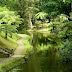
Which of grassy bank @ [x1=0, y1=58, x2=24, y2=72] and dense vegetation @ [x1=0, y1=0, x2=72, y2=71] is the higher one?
dense vegetation @ [x1=0, y1=0, x2=72, y2=71]

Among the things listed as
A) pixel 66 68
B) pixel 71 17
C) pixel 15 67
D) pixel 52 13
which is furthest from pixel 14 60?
pixel 71 17

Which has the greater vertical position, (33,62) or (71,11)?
(71,11)

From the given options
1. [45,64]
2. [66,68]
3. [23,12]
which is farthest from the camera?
[23,12]

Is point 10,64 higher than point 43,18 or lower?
lower

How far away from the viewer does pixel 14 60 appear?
25.7 metres

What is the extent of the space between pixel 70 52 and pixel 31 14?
70.3m

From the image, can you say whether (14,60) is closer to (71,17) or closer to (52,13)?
(52,13)

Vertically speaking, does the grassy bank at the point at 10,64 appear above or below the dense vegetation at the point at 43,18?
below

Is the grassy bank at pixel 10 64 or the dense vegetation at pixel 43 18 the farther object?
the grassy bank at pixel 10 64

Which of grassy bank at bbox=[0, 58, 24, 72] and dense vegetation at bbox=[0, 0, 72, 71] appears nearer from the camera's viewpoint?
dense vegetation at bbox=[0, 0, 72, 71]

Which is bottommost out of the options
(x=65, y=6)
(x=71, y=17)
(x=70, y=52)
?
(x=70, y=52)

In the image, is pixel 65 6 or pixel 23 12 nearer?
pixel 65 6

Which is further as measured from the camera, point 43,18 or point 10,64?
point 10,64

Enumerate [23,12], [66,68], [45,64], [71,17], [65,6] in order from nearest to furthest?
[71,17]
[65,6]
[66,68]
[45,64]
[23,12]
